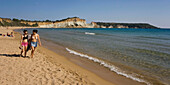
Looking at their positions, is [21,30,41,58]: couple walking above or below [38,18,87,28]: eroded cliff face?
below

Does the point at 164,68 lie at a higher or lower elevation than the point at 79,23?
lower

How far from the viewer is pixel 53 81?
14.8ft

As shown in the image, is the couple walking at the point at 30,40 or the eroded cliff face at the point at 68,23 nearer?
the couple walking at the point at 30,40

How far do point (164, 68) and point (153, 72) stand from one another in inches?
43.5

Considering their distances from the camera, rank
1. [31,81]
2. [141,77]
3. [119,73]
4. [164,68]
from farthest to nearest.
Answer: [164,68], [119,73], [141,77], [31,81]

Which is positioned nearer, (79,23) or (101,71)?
(101,71)

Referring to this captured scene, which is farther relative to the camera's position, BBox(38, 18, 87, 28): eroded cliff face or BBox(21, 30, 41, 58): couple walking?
BBox(38, 18, 87, 28): eroded cliff face

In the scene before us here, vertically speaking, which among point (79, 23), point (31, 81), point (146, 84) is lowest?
point (146, 84)

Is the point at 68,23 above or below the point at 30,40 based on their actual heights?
above

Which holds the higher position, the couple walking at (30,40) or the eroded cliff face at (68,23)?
the eroded cliff face at (68,23)

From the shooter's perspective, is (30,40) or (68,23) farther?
(68,23)

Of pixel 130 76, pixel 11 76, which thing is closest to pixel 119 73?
pixel 130 76

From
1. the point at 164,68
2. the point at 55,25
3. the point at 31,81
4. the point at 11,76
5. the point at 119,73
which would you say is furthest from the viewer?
the point at 55,25

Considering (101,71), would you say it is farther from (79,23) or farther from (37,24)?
(79,23)
